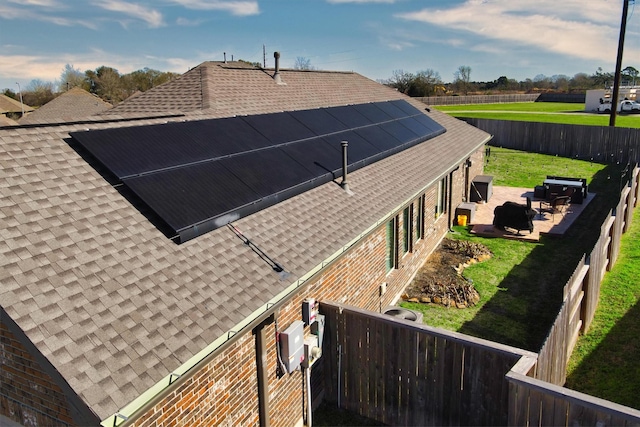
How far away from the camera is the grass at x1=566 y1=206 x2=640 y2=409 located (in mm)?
9016

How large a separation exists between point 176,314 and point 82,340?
113 cm

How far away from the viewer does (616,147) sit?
3216cm

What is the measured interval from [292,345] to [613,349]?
24.4 feet

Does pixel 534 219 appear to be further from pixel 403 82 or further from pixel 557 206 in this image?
pixel 403 82

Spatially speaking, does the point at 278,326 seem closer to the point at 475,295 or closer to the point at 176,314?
the point at 176,314

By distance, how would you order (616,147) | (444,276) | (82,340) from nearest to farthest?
1. (82,340)
2. (444,276)
3. (616,147)

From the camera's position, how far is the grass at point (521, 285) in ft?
36.9

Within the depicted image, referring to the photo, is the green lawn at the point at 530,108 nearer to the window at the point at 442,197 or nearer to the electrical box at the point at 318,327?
the window at the point at 442,197

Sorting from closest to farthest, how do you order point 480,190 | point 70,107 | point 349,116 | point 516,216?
point 349,116 < point 516,216 < point 480,190 < point 70,107

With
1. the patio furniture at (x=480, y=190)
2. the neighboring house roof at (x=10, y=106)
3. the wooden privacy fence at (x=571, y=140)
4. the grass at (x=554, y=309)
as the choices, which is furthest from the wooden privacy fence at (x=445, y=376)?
the neighboring house roof at (x=10, y=106)

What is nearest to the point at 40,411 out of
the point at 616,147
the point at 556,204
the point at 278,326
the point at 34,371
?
the point at 34,371

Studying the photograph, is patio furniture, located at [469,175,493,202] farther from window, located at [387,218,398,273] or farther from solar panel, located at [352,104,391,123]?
window, located at [387,218,398,273]

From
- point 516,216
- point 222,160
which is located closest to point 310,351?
point 222,160

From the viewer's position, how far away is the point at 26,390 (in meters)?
5.41
